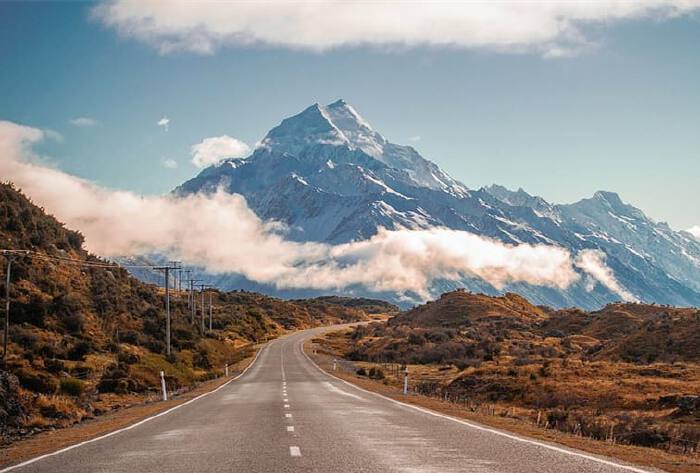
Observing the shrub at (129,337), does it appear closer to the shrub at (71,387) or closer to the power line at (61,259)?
the power line at (61,259)

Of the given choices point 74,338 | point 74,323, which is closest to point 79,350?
point 74,338

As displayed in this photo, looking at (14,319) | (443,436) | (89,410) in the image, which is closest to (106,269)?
(14,319)

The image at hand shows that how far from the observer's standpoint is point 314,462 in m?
11.9

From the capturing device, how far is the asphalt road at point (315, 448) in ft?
38.2

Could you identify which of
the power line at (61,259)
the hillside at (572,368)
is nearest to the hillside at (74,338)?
the power line at (61,259)

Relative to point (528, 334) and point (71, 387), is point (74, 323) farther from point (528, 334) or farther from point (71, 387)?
point (528, 334)

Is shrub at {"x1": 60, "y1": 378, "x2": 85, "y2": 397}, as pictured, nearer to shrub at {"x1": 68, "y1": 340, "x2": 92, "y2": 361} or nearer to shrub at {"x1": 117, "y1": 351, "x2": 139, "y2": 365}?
shrub at {"x1": 68, "y1": 340, "x2": 92, "y2": 361}

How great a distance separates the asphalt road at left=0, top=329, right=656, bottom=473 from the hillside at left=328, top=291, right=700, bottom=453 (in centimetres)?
626

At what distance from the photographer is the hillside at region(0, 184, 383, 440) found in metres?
31.4

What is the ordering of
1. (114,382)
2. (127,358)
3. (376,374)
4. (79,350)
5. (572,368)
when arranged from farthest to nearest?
(376,374)
(127,358)
(79,350)
(572,368)
(114,382)

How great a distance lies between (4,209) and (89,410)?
47.3 m

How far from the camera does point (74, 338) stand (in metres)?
54.0

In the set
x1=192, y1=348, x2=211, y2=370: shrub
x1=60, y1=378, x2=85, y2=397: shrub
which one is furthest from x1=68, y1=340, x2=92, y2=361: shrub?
x1=192, y1=348, x2=211, y2=370: shrub

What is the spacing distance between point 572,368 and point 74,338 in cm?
3594
